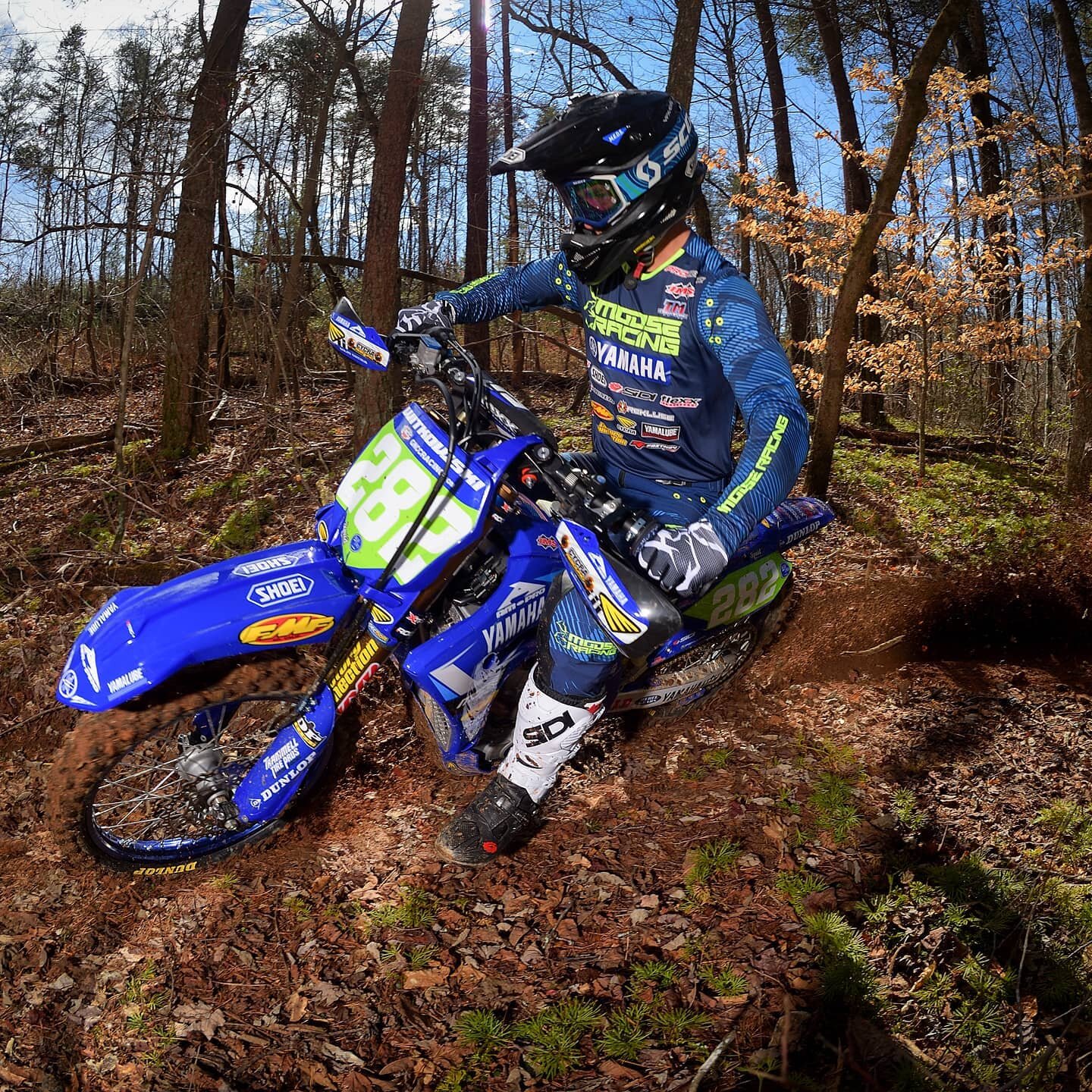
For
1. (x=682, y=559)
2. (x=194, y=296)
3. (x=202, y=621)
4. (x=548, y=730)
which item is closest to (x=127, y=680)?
(x=202, y=621)

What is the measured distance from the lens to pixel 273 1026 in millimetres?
2340

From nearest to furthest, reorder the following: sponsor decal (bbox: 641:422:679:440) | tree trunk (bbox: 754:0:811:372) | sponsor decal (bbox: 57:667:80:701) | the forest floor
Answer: the forest floor
sponsor decal (bbox: 57:667:80:701)
sponsor decal (bbox: 641:422:679:440)
tree trunk (bbox: 754:0:811:372)

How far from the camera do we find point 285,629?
99.1 inches

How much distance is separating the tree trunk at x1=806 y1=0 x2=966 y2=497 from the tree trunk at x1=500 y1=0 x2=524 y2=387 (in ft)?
13.0

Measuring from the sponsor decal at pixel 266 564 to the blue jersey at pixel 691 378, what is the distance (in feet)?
4.22

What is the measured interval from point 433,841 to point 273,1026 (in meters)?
0.93

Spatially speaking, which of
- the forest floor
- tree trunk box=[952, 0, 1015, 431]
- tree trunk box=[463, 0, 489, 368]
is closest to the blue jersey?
the forest floor

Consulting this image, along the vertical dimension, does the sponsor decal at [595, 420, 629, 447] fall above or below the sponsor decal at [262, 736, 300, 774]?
above

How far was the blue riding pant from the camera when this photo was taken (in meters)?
2.68

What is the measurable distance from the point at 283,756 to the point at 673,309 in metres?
2.07

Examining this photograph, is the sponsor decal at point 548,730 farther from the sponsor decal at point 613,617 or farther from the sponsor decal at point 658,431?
the sponsor decal at point 658,431

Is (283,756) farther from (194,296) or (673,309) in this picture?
(194,296)

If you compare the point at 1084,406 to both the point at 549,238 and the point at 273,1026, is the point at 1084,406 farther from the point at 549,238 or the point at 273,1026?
the point at 273,1026

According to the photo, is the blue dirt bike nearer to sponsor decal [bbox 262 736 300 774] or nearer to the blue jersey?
sponsor decal [bbox 262 736 300 774]
